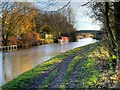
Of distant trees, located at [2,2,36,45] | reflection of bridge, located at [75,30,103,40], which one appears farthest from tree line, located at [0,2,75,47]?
reflection of bridge, located at [75,30,103,40]

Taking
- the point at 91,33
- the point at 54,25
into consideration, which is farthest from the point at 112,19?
the point at 54,25

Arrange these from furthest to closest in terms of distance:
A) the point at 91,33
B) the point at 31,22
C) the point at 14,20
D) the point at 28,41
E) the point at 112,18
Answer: the point at 28,41
the point at 14,20
the point at 31,22
the point at 91,33
the point at 112,18

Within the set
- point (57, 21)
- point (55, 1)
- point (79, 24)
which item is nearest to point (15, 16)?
point (57, 21)

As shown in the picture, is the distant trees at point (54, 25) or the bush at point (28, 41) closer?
the distant trees at point (54, 25)

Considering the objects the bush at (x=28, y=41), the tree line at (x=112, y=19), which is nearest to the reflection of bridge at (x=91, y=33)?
the tree line at (x=112, y=19)

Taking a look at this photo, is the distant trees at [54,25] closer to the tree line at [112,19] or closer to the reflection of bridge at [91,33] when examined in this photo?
the reflection of bridge at [91,33]

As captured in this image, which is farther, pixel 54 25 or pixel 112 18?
pixel 54 25

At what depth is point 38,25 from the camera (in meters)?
3.29

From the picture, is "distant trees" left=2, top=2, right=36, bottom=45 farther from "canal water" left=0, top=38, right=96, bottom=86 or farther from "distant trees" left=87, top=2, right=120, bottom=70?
"distant trees" left=87, top=2, right=120, bottom=70

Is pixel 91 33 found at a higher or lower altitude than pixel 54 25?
lower

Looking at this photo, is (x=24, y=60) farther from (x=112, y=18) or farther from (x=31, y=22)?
(x=112, y=18)

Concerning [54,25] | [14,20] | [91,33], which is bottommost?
[91,33]

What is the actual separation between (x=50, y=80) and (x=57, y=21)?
76 centimetres

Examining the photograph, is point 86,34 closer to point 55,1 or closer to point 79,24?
point 79,24
